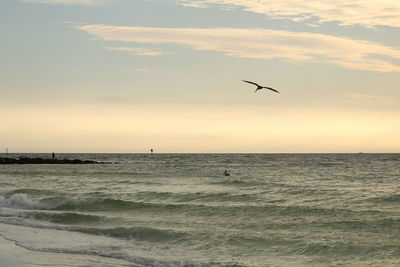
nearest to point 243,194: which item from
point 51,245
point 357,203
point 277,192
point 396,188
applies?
point 277,192

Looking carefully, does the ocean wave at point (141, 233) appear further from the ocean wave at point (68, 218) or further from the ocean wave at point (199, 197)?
the ocean wave at point (199, 197)

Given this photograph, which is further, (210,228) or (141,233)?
(210,228)

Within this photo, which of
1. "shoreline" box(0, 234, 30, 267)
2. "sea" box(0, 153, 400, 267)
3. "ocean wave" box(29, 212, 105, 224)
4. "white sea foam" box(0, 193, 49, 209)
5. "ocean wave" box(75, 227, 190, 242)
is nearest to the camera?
"shoreline" box(0, 234, 30, 267)

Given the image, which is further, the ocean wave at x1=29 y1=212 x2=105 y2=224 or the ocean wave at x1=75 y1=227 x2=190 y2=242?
A: the ocean wave at x1=29 y1=212 x2=105 y2=224

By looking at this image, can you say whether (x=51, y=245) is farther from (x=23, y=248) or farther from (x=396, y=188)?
(x=396, y=188)

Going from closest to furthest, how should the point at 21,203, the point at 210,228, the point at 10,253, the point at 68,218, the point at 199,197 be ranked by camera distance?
the point at 10,253
the point at 210,228
the point at 68,218
the point at 21,203
the point at 199,197

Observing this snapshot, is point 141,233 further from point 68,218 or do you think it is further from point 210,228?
point 68,218

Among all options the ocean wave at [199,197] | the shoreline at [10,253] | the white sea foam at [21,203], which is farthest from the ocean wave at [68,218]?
the ocean wave at [199,197]

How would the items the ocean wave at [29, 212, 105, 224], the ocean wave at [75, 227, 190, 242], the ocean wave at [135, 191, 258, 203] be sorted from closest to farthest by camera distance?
the ocean wave at [75, 227, 190, 242] → the ocean wave at [29, 212, 105, 224] → the ocean wave at [135, 191, 258, 203]

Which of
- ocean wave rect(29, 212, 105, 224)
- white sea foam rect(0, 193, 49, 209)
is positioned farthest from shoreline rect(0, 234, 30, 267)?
white sea foam rect(0, 193, 49, 209)

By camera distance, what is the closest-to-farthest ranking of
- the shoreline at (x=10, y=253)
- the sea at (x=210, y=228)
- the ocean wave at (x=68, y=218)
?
the shoreline at (x=10, y=253)
the sea at (x=210, y=228)
the ocean wave at (x=68, y=218)

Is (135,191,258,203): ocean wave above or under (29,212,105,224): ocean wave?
above

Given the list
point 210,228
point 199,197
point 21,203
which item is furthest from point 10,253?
point 199,197

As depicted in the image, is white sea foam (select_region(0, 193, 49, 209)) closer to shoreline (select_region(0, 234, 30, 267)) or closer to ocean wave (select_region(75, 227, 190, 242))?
ocean wave (select_region(75, 227, 190, 242))
